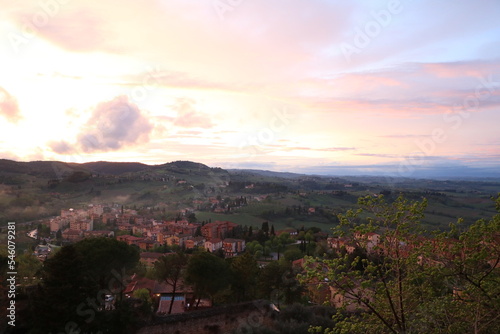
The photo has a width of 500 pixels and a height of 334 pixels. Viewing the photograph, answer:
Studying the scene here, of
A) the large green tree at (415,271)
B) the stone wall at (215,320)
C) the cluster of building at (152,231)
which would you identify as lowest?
the cluster of building at (152,231)

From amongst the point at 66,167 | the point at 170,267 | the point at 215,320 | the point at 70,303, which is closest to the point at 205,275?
the point at 170,267

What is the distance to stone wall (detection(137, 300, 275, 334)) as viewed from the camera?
13.2 metres

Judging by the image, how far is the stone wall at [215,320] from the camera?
13.2m

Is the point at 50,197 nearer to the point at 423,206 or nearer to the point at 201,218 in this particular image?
the point at 201,218

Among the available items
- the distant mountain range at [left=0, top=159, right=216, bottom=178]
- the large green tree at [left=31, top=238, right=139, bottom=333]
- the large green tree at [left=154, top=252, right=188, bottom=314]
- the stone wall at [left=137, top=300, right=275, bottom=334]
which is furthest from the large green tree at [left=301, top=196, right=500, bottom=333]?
the distant mountain range at [left=0, top=159, right=216, bottom=178]

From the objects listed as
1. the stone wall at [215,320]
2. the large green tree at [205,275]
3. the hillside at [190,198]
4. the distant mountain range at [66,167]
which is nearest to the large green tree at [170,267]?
the large green tree at [205,275]

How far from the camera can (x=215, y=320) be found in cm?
1404

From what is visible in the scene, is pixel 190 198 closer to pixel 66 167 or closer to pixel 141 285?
pixel 66 167

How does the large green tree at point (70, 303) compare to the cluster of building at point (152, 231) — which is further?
the cluster of building at point (152, 231)

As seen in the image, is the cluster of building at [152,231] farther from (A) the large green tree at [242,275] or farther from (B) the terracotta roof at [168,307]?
(A) the large green tree at [242,275]

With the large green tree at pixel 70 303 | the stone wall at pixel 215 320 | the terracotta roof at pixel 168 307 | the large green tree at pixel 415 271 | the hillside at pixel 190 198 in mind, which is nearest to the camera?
the large green tree at pixel 415 271

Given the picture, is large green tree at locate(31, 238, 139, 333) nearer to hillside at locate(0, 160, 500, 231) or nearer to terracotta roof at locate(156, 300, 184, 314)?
terracotta roof at locate(156, 300, 184, 314)

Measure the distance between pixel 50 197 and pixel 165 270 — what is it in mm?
76920

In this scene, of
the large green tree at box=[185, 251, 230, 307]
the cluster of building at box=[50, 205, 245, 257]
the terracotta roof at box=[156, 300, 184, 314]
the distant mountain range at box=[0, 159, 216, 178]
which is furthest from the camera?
the distant mountain range at box=[0, 159, 216, 178]
